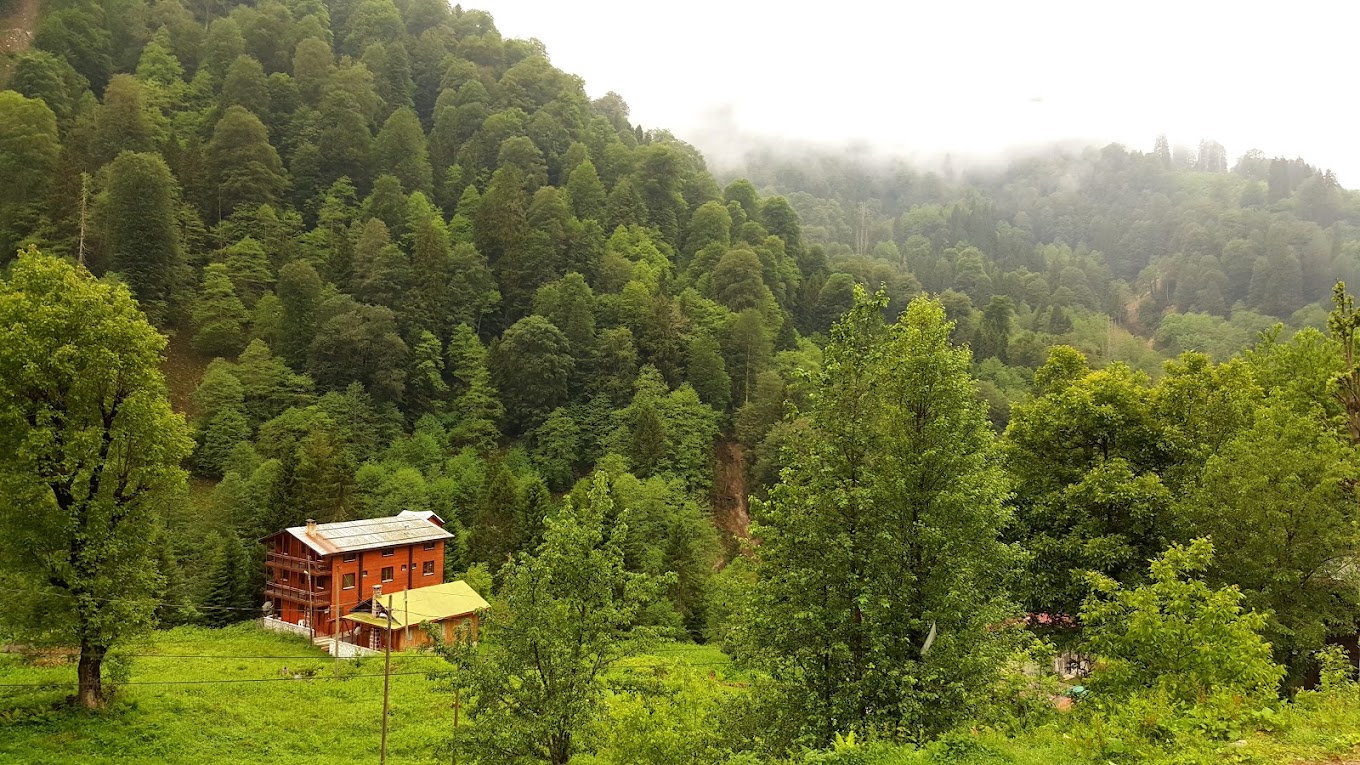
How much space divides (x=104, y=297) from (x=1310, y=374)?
4127cm

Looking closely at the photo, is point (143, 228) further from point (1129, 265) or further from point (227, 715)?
Answer: point (1129, 265)

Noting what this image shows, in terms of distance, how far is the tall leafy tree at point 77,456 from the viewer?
58.7 ft

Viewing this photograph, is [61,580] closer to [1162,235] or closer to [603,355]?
[603,355]

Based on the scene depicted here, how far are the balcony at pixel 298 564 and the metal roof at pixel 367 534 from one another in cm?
101

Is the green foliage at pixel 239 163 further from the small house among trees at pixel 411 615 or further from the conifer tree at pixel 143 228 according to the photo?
the small house among trees at pixel 411 615

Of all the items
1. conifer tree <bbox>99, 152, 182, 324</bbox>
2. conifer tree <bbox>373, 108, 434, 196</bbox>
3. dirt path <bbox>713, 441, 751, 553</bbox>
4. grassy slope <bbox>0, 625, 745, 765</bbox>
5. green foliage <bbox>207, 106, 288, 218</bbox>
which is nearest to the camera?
grassy slope <bbox>0, 625, 745, 765</bbox>

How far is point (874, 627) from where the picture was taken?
41.7 feet

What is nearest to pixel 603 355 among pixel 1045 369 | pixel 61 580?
pixel 1045 369

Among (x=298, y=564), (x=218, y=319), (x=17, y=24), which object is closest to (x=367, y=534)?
(x=298, y=564)

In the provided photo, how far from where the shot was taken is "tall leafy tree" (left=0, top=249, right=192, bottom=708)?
1791cm

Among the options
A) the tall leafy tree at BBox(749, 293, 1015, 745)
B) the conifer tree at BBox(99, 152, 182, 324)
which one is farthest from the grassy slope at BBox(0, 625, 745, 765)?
the conifer tree at BBox(99, 152, 182, 324)

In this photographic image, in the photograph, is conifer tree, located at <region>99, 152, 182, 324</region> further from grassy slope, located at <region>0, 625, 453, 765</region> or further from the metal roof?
grassy slope, located at <region>0, 625, 453, 765</region>

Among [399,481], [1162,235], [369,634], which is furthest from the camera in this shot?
[1162,235]

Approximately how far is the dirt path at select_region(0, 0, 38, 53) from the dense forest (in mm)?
3531
